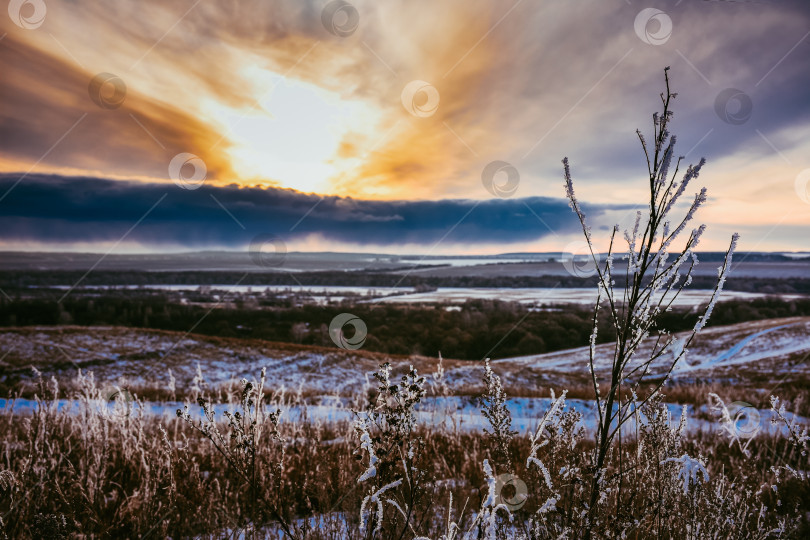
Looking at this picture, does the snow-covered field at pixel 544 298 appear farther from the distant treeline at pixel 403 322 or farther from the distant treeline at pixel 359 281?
the distant treeline at pixel 359 281

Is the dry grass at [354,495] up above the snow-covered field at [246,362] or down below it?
above

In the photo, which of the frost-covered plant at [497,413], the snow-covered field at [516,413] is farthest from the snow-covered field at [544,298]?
the frost-covered plant at [497,413]

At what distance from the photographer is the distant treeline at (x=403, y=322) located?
3347 centimetres

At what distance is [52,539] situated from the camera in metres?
2.41

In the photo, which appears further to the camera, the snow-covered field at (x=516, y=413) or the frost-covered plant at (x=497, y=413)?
the snow-covered field at (x=516, y=413)

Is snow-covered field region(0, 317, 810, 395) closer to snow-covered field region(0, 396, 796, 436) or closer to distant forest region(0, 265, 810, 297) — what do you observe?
snow-covered field region(0, 396, 796, 436)

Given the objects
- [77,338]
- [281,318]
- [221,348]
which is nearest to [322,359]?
[221,348]

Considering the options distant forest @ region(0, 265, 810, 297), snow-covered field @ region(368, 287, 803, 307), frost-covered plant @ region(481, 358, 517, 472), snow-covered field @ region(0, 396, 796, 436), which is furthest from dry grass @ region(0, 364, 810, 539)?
distant forest @ region(0, 265, 810, 297)

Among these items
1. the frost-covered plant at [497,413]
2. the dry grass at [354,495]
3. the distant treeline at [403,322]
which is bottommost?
the distant treeline at [403,322]

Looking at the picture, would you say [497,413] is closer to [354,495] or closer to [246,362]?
[354,495]

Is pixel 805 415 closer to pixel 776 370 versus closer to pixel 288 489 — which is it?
pixel 776 370

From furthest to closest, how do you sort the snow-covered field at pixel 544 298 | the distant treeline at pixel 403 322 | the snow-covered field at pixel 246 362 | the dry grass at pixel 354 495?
the snow-covered field at pixel 544 298
the distant treeline at pixel 403 322
the snow-covered field at pixel 246 362
the dry grass at pixel 354 495

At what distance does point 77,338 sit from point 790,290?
316 ft

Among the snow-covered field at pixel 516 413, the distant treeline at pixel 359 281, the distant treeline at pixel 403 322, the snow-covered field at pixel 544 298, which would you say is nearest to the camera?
the snow-covered field at pixel 516 413
